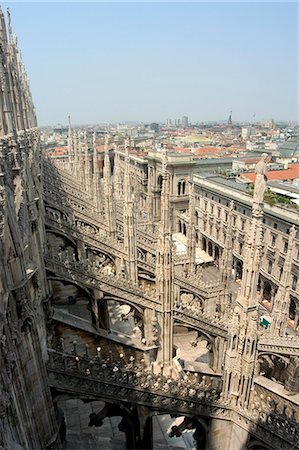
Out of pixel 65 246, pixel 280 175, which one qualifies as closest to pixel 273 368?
pixel 65 246

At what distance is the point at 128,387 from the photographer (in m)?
9.30

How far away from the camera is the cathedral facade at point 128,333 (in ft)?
23.4

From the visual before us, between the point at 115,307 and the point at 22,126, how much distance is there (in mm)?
11340

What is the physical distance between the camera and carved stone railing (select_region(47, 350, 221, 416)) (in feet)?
30.1

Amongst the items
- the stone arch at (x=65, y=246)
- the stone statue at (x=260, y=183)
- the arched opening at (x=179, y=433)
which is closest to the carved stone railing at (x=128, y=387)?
the arched opening at (x=179, y=433)

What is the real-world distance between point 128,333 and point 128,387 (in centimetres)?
686

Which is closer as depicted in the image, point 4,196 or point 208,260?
point 4,196

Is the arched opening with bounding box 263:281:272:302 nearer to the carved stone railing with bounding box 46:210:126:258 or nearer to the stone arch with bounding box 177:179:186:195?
the carved stone railing with bounding box 46:210:126:258

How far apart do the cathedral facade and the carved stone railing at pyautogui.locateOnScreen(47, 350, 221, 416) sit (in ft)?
0.09

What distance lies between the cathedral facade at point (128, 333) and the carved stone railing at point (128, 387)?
Answer: 29 mm

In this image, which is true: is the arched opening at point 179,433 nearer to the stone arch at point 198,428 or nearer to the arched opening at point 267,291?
the stone arch at point 198,428

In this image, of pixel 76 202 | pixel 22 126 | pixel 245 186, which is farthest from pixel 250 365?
pixel 245 186

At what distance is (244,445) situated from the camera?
8.85 metres

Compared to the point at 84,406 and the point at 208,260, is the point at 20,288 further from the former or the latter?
the point at 208,260
